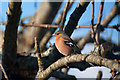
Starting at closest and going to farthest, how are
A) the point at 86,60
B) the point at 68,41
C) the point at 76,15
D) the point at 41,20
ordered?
the point at 86,60 < the point at 76,15 < the point at 68,41 < the point at 41,20

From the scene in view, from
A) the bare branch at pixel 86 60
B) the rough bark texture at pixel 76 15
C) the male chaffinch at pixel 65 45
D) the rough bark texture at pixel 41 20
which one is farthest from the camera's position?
the rough bark texture at pixel 41 20

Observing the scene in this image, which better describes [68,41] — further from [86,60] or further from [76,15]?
[86,60]

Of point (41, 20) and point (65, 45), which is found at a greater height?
point (41, 20)

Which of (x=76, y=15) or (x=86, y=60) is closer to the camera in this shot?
(x=86, y=60)

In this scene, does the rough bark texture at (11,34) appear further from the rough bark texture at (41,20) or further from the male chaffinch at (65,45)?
the rough bark texture at (41,20)

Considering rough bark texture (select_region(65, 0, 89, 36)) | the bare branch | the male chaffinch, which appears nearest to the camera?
the bare branch

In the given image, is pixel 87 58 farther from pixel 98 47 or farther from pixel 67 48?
pixel 67 48

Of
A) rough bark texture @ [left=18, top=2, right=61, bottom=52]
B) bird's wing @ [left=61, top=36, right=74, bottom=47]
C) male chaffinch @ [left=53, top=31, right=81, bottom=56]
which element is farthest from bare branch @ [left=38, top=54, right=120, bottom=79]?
rough bark texture @ [left=18, top=2, right=61, bottom=52]

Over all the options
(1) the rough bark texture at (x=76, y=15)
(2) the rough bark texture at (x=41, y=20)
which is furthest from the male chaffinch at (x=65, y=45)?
(2) the rough bark texture at (x=41, y=20)

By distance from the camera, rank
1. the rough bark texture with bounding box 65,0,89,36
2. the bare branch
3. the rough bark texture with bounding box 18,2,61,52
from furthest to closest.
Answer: the rough bark texture with bounding box 18,2,61,52, the rough bark texture with bounding box 65,0,89,36, the bare branch

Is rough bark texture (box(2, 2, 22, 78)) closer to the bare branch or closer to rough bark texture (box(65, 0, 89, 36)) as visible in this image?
rough bark texture (box(65, 0, 89, 36))

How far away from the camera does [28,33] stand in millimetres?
6688

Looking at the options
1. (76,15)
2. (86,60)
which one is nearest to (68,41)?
(76,15)

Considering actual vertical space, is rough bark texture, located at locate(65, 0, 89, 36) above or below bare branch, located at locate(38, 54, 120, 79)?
above
